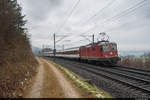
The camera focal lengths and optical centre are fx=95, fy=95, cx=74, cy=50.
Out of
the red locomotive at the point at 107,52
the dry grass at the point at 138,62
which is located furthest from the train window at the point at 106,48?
the dry grass at the point at 138,62

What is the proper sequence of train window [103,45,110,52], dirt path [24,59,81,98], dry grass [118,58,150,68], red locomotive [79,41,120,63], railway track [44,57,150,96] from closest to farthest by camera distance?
dirt path [24,59,81,98] < railway track [44,57,150,96] < red locomotive [79,41,120,63] < dry grass [118,58,150,68] < train window [103,45,110,52]

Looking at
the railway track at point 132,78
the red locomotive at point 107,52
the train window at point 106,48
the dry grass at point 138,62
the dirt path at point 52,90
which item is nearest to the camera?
the dirt path at point 52,90

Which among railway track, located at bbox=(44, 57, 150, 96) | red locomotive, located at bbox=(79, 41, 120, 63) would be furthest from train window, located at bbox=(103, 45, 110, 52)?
railway track, located at bbox=(44, 57, 150, 96)

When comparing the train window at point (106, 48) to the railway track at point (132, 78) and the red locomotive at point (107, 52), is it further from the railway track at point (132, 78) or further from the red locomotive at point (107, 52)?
the railway track at point (132, 78)

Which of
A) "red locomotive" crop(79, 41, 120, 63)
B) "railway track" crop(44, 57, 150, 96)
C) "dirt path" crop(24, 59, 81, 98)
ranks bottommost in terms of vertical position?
"railway track" crop(44, 57, 150, 96)

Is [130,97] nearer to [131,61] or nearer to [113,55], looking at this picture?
[113,55]

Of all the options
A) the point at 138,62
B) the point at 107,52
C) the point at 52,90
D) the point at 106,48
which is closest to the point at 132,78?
the point at 52,90

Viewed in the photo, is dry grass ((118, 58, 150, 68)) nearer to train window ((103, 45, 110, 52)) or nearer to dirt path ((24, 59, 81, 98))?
train window ((103, 45, 110, 52))

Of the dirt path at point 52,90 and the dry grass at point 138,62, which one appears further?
the dry grass at point 138,62

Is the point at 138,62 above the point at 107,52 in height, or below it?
below

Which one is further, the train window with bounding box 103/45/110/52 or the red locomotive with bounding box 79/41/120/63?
the train window with bounding box 103/45/110/52

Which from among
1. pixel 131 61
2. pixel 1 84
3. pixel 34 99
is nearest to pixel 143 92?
pixel 34 99

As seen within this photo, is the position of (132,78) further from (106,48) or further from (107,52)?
(106,48)

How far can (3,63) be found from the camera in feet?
22.1
